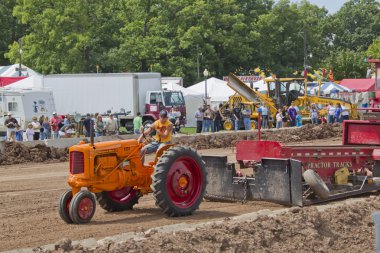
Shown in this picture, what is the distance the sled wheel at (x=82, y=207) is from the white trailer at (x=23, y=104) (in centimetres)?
2195

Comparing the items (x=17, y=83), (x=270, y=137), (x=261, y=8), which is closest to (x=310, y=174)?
(x=270, y=137)

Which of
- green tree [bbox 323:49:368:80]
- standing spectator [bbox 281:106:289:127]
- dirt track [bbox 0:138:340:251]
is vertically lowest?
dirt track [bbox 0:138:340:251]

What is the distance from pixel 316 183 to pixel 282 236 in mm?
2507

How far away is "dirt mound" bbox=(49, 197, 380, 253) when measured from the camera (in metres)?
8.52

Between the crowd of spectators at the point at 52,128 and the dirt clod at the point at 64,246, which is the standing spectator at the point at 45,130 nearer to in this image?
the crowd of spectators at the point at 52,128

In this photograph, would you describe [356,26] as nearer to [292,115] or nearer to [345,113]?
[345,113]

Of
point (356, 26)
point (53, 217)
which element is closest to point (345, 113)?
point (53, 217)

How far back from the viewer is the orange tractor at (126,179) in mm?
10883

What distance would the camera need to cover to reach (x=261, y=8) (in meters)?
62.9

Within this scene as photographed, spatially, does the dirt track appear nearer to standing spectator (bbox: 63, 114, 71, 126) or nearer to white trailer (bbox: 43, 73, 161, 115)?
standing spectator (bbox: 63, 114, 71, 126)

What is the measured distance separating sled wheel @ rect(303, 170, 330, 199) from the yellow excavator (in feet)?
82.0

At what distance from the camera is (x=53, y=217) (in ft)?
38.1

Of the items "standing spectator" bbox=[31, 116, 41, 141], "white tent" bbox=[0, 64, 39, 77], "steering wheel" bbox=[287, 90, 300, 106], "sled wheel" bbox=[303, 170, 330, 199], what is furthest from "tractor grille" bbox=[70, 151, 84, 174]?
"white tent" bbox=[0, 64, 39, 77]

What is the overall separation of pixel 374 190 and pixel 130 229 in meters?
4.51
